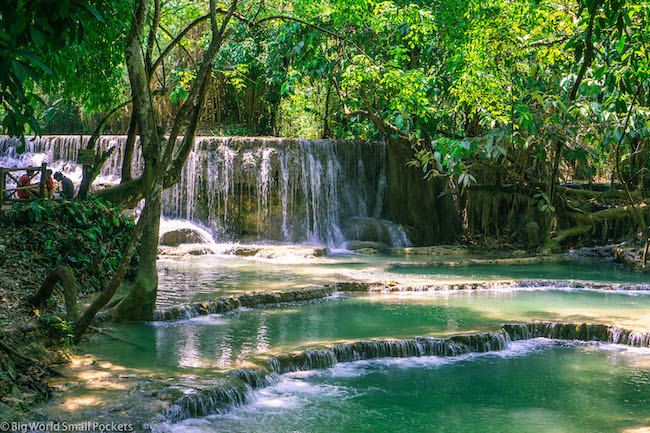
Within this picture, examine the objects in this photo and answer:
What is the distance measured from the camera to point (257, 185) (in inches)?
770

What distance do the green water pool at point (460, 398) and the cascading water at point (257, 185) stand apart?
464 inches

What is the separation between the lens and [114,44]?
7492 mm

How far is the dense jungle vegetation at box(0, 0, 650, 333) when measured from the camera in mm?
4777

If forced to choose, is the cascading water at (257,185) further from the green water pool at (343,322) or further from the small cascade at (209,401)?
the small cascade at (209,401)

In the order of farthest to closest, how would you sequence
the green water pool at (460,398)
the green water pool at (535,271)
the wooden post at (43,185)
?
1. the green water pool at (535,271)
2. the wooden post at (43,185)
3. the green water pool at (460,398)

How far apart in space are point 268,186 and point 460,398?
13.7 m

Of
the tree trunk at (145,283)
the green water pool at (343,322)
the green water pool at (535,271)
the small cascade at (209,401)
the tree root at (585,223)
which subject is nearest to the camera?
the small cascade at (209,401)

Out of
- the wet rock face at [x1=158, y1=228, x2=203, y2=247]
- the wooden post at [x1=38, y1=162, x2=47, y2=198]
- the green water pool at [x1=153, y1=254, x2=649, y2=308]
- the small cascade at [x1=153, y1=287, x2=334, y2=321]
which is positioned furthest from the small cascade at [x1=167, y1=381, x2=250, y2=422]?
the wet rock face at [x1=158, y1=228, x2=203, y2=247]

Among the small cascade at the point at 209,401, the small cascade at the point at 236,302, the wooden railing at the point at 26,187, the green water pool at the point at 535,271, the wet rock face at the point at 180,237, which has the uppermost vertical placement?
the wooden railing at the point at 26,187

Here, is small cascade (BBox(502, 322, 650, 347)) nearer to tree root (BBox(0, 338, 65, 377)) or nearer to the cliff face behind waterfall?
tree root (BBox(0, 338, 65, 377))

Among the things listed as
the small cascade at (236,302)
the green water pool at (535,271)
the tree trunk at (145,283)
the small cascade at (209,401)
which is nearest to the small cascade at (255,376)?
the small cascade at (209,401)

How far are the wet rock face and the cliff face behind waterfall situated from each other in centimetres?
105

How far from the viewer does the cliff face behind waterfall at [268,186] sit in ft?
63.5

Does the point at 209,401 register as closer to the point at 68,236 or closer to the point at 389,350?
the point at 389,350
